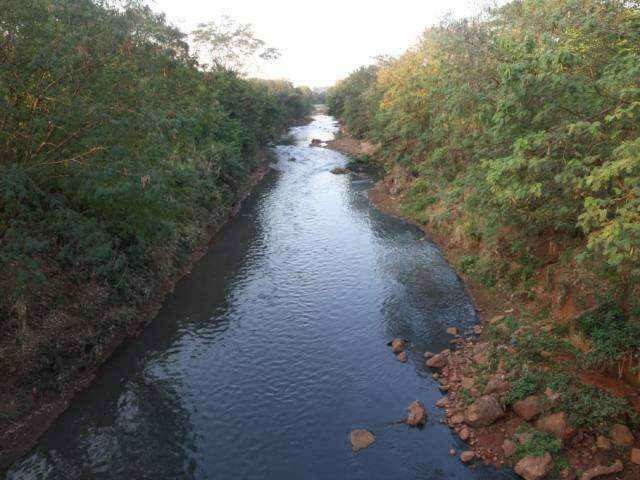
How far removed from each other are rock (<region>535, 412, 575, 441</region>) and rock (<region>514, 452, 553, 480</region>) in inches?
29.8

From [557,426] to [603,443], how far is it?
1.11 metres

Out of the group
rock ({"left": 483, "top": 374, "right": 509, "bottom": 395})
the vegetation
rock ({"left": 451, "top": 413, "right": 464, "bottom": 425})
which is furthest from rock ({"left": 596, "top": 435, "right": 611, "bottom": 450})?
rock ({"left": 451, "top": 413, "right": 464, "bottom": 425})

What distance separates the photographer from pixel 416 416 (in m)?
14.8

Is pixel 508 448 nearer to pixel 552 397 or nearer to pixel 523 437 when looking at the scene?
pixel 523 437

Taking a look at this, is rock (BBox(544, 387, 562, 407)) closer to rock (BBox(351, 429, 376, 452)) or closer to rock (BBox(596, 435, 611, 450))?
rock (BBox(596, 435, 611, 450))

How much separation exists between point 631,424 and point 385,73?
39.2 meters

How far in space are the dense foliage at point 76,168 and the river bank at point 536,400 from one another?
12.1m

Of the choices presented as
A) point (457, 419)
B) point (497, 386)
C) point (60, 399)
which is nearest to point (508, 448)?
point (457, 419)

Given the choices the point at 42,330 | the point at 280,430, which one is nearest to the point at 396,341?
the point at 280,430

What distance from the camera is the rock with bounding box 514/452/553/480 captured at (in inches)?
484

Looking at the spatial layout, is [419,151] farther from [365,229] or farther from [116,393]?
[116,393]

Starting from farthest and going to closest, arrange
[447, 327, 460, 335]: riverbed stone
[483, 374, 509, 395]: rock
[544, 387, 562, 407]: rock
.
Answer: [447, 327, 460, 335]: riverbed stone
[483, 374, 509, 395]: rock
[544, 387, 562, 407]: rock

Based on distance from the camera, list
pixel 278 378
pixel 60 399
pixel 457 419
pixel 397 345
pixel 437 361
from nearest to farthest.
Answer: pixel 457 419, pixel 60 399, pixel 278 378, pixel 437 361, pixel 397 345

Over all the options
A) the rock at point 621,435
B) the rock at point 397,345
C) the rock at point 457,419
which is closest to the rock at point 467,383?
the rock at point 457,419
